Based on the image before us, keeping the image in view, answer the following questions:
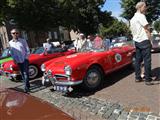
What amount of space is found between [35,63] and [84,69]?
4988 mm

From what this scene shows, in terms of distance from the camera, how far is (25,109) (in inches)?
116

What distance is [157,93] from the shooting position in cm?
657

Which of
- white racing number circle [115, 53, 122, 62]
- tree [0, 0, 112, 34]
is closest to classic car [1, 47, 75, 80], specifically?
white racing number circle [115, 53, 122, 62]

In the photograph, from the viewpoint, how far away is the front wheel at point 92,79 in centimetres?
790

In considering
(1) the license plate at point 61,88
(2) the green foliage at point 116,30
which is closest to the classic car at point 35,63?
(1) the license plate at point 61,88

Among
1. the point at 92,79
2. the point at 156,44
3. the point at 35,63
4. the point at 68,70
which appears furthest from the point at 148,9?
the point at 68,70

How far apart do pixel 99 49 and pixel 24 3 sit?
2229cm

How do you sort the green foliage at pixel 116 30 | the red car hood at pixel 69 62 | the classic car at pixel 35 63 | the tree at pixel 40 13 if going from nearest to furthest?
the red car hood at pixel 69 62
the classic car at pixel 35 63
the tree at pixel 40 13
the green foliage at pixel 116 30

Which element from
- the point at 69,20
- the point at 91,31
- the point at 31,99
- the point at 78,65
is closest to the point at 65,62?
the point at 78,65

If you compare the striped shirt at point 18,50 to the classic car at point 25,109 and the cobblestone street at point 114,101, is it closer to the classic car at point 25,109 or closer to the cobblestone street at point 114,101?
the cobblestone street at point 114,101

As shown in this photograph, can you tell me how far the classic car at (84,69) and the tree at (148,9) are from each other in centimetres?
2375

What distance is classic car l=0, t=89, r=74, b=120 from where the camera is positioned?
2.74 metres

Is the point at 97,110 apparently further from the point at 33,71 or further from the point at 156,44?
the point at 156,44

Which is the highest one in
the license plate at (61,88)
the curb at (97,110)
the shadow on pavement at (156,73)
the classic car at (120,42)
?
the classic car at (120,42)
